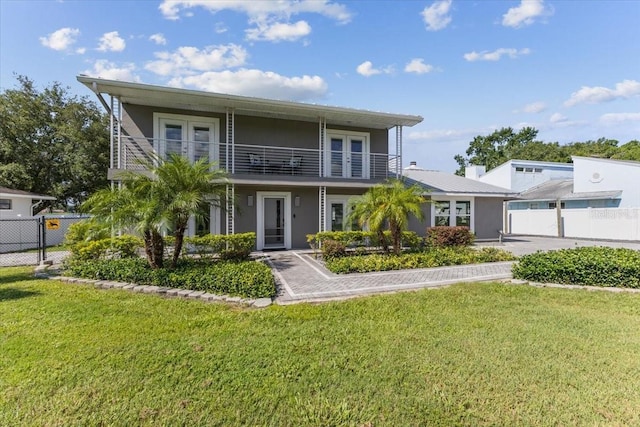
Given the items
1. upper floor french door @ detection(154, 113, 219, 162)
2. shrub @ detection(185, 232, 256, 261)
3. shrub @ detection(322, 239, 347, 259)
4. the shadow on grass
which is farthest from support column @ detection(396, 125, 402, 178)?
the shadow on grass

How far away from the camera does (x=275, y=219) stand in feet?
45.3

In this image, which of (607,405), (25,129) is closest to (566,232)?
(607,405)

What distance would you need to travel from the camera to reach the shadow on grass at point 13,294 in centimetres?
636

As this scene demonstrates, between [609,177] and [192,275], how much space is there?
27.1 m

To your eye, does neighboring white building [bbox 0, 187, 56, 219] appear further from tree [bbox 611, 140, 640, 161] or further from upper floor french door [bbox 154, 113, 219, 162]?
tree [bbox 611, 140, 640, 161]

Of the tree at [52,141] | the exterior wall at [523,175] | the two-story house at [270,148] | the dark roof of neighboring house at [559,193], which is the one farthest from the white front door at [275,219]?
the exterior wall at [523,175]

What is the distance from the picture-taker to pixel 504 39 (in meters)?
12.7

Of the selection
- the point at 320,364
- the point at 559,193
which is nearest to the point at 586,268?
the point at 320,364

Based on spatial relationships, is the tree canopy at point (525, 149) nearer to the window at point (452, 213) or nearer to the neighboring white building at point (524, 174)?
the neighboring white building at point (524, 174)

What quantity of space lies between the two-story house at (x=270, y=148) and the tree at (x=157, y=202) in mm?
3162

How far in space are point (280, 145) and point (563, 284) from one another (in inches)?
454

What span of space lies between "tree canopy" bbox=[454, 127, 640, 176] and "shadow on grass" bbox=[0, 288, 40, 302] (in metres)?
52.8

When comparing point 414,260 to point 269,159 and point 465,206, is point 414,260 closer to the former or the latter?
point 269,159

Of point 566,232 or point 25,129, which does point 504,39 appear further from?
point 25,129
